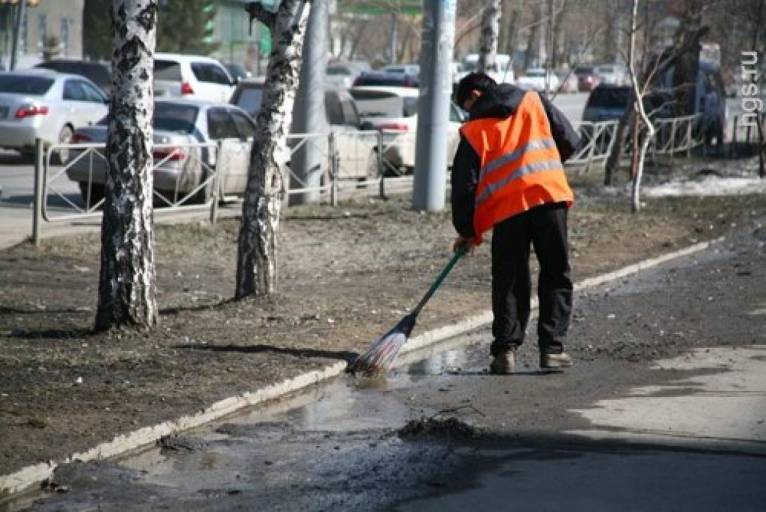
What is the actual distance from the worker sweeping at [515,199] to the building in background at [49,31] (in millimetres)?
48056

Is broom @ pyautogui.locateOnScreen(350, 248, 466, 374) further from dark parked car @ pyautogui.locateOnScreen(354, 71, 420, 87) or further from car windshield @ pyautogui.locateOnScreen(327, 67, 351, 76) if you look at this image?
car windshield @ pyautogui.locateOnScreen(327, 67, 351, 76)

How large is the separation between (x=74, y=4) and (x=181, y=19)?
8104 millimetres

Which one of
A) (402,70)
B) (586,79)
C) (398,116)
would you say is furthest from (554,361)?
(586,79)

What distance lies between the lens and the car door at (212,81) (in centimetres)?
3293

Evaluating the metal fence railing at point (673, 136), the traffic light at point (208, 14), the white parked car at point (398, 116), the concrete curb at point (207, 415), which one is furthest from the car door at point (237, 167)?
the traffic light at point (208, 14)

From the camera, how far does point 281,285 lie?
41.0ft

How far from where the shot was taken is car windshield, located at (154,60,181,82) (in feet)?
106

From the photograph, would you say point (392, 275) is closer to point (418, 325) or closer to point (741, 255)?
point (418, 325)

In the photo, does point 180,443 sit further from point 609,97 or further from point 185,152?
point 609,97

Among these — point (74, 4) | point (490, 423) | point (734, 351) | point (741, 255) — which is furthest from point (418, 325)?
point (74, 4)

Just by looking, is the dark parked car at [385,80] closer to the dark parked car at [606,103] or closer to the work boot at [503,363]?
the dark parked car at [606,103]

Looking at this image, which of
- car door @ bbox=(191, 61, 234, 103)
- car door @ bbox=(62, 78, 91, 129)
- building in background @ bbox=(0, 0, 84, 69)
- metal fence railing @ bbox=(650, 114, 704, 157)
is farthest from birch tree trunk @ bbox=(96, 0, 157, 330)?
building in background @ bbox=(0, 0, 84, 69)

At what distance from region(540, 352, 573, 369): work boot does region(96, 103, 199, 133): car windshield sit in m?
11.0

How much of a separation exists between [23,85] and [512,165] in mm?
19642
